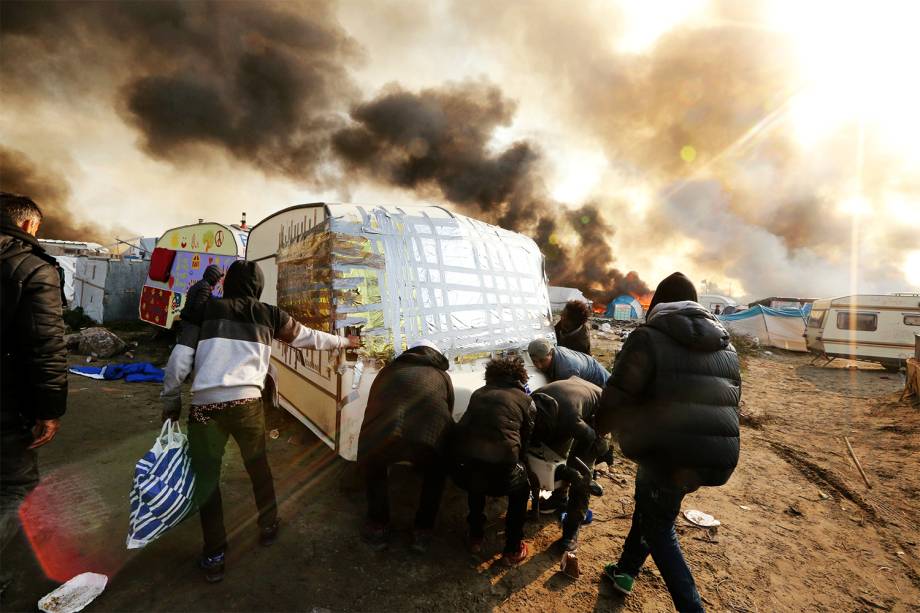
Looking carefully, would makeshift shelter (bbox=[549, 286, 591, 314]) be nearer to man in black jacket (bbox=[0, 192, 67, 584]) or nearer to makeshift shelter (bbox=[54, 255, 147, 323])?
makeshift shelter (bbox=[54, 255, 147, 323])

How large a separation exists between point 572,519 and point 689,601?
95 cm

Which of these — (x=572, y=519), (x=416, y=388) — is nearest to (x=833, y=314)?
(x=572, y=519)

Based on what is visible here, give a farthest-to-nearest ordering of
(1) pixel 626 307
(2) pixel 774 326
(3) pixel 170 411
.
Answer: (1) pixel 626 307
(2) pixel 774 326
(3) pixel 170 411

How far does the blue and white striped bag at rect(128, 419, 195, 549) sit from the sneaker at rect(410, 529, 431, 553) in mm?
1549

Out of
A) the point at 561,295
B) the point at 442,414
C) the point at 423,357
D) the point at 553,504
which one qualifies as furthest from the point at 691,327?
the point at 561,295

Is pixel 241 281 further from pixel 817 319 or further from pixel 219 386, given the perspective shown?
pixel 817 319

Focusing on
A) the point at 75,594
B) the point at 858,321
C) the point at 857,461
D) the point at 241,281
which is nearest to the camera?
the point at 75,594

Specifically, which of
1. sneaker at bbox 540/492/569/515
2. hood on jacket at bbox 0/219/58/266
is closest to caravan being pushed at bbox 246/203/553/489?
sneaker at bbox 540/492/569/515

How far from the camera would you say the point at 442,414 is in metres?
2.87

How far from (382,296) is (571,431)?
6.26 feet

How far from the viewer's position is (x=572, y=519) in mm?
3104

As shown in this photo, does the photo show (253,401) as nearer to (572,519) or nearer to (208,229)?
(572,519)

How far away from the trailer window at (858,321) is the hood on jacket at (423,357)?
17349mm

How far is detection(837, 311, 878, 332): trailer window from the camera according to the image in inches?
529
